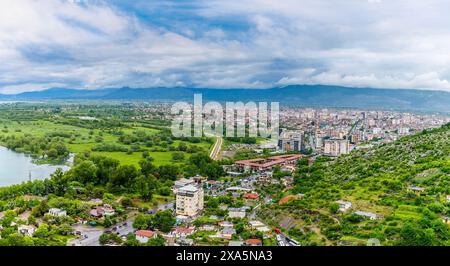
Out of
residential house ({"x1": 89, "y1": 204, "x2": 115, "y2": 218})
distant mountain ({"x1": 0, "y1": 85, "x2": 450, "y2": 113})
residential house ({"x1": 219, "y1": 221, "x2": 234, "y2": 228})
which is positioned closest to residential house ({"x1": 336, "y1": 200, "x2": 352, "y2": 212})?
residential house ({"x1": 219, "y1": 221, "x2": 234, "y2": 228})

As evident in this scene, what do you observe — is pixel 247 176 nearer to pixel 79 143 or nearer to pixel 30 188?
pixel 30 188

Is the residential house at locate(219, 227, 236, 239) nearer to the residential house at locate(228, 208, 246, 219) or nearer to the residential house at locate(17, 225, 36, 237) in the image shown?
the residential house at locate(228, 208, 246, 219)

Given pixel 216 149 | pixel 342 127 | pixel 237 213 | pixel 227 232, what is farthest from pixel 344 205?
pixel 342 127

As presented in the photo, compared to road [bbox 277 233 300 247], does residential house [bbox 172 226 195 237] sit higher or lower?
lower

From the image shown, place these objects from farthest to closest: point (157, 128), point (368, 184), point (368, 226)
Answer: point (157, 128), point (368, 184), point (368, 226)

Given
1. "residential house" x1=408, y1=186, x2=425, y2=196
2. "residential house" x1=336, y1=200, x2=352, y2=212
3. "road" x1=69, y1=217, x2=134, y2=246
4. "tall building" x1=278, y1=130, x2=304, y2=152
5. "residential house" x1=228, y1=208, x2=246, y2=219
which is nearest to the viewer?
"road" x1=69, y1=217, x2=134, y2=246
